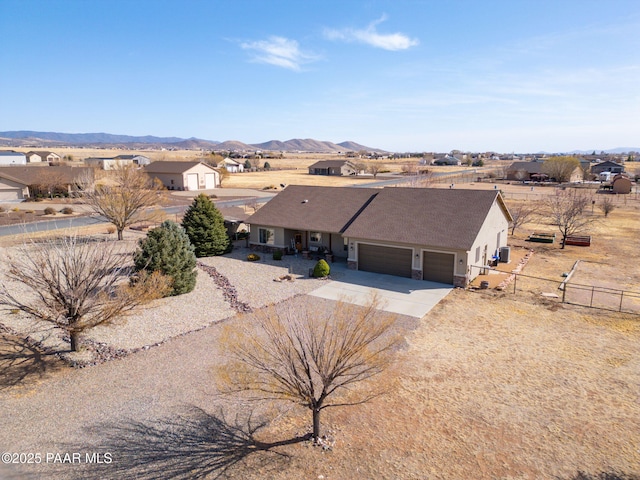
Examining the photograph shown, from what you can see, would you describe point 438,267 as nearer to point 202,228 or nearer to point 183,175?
point 202,228

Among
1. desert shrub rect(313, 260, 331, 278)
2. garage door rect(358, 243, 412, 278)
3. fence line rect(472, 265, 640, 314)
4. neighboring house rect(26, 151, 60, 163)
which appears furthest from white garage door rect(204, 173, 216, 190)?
fence line rect(472, 265, 640, 314)

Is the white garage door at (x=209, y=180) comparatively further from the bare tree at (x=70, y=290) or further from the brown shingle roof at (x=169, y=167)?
the bare tree at (x=70, y=290)

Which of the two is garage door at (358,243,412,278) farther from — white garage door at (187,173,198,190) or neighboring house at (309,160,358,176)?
neighboring house at (309,160,358,176)

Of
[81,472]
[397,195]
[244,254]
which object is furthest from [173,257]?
[397,195]

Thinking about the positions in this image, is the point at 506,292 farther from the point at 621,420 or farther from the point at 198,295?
the point at 198,295

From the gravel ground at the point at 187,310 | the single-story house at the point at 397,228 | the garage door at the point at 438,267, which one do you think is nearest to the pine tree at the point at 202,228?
the gravel ground at the point at 187,310

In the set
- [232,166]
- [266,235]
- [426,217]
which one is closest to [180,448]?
[426,217]
